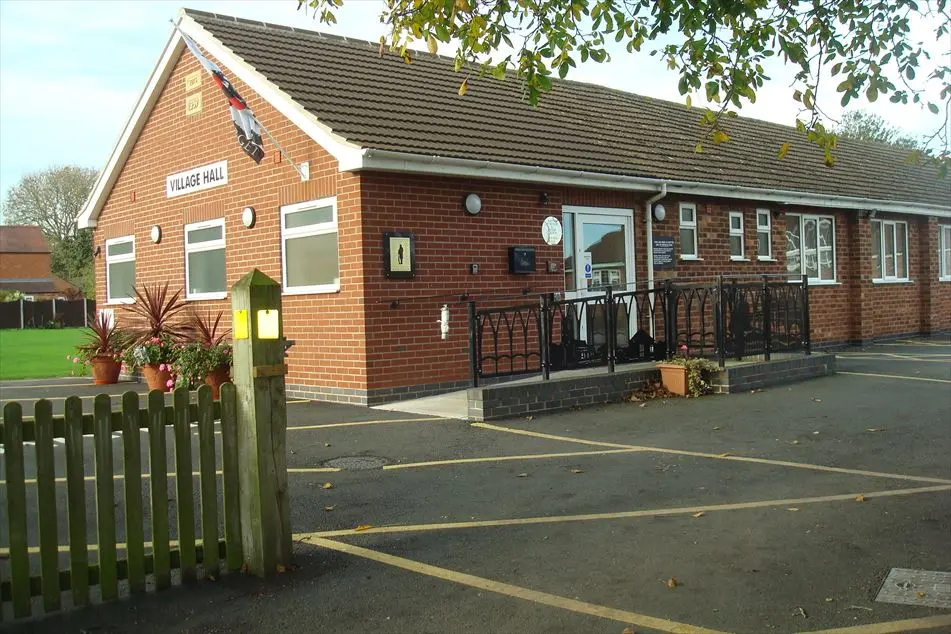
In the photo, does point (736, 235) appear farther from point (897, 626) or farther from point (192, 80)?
point (897, 626)

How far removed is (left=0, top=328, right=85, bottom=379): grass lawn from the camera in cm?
2044

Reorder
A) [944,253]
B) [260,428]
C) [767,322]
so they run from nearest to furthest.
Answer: [260,428]
[767,322]
[944,253]

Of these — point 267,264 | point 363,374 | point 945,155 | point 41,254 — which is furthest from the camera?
point 41,254

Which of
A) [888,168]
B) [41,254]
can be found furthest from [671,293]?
[41,254]

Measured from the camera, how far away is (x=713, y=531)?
597 cm

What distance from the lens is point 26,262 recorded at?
77.7m

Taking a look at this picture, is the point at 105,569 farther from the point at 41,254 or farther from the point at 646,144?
the point at 41,254

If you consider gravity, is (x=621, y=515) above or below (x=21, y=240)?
below

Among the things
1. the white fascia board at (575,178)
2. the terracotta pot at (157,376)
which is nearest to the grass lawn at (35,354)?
the terracotta pot at (157,376)

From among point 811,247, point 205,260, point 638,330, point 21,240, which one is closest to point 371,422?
point 638,330

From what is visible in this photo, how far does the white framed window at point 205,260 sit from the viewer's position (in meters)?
15.3

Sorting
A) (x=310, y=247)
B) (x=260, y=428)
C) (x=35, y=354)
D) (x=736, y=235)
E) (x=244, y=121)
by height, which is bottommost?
(x=35, y=354)

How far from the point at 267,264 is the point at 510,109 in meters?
4.92

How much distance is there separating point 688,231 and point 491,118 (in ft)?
14.6
